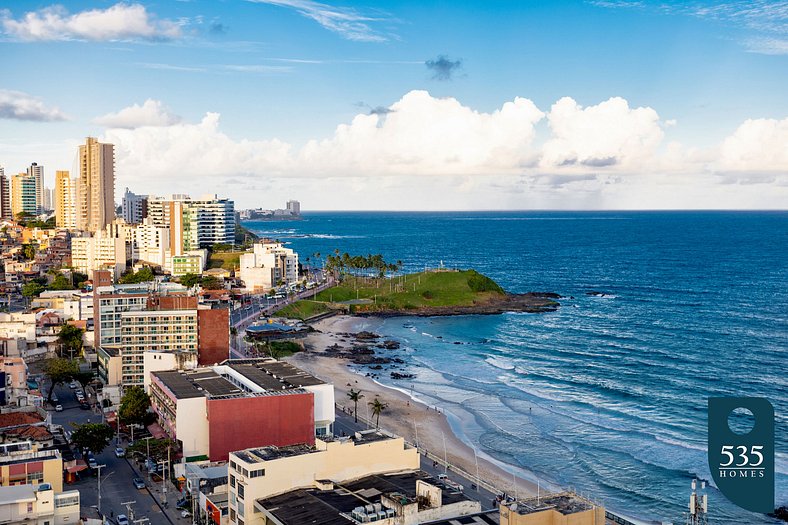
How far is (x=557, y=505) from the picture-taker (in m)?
33.2

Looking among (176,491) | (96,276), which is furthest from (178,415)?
(96,276)

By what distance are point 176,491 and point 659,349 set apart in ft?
199

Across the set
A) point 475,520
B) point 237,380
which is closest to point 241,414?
point 237,380

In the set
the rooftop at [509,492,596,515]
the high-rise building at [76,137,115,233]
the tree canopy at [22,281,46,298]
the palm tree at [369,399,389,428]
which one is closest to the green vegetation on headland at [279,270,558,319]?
the tree canopy at [22,281,46,298]

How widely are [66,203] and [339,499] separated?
568ft

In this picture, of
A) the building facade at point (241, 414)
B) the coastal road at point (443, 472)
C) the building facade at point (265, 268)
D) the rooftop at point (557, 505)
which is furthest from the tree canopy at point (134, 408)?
the building facade at point (265, 268)

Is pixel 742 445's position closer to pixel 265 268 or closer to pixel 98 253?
pixel 265 268

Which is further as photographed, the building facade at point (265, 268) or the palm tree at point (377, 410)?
the building facade at point (265, 268)

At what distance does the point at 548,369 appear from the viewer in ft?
276

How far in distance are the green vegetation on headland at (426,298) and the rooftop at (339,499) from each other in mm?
76355

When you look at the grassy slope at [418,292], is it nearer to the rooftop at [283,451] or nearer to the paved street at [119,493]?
the paved street at [119,493]

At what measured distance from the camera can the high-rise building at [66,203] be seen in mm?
191625

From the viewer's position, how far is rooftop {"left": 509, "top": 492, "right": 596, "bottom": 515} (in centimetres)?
3234

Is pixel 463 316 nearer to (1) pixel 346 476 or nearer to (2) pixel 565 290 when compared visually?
(2) pixel 565 290
